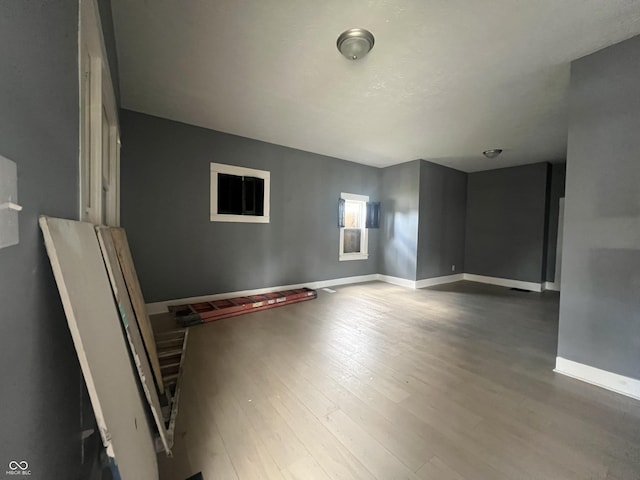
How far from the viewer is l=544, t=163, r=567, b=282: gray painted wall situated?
5246 millimetres

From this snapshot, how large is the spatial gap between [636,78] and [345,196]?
155 inches

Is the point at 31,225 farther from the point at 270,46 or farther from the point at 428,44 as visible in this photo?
the point at 428,44

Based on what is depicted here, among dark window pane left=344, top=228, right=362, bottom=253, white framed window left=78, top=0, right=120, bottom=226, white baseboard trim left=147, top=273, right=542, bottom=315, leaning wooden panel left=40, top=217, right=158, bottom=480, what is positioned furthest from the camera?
dark window pane left=344, top=228, right=362, bottom=253

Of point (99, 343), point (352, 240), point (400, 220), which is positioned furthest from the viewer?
point (352, 240)

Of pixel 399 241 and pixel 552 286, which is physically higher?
pixel 399 241

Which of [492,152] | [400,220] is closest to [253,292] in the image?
[400,220]

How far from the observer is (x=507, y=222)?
18.5 ft

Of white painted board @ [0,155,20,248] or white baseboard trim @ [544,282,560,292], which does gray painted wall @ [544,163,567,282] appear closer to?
white baseboard trim @ [544,282,560,292]

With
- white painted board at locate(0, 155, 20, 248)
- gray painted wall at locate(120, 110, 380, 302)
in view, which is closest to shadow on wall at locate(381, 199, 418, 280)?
gray painted wall at locate(120, 110, 380, 302)

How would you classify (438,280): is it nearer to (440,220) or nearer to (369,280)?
(440,220)

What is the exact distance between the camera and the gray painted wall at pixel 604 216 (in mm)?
1784

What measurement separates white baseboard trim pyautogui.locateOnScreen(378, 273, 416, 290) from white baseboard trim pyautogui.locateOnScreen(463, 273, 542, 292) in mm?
2141

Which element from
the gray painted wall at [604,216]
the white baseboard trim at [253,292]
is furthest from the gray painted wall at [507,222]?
the gray painted wall at [604,216]

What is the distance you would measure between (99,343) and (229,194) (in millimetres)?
3324
